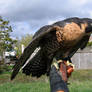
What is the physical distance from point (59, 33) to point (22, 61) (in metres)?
0.73

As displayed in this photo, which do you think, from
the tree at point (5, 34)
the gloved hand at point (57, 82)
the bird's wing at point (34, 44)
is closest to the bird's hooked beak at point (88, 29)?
the bird's wing at point (34, 44)

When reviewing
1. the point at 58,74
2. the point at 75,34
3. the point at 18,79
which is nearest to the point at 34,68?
the point at 58,74

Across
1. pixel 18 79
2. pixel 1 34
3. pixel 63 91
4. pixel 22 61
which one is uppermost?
pixel 1 34

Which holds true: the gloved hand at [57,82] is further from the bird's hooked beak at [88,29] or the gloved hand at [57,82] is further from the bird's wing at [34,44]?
the bird's hooked beak at [88,29]

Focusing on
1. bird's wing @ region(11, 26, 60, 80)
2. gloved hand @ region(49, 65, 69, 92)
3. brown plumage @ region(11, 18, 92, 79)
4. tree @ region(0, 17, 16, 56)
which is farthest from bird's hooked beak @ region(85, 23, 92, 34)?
tree @ region(0, 17, 16, 56)

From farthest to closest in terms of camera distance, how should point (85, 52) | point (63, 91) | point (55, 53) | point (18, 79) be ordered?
point (85, 52) → point (18, 79) → point (55, 53) → point (63, 91)

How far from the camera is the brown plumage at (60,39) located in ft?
11.4

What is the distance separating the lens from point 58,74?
344 cm

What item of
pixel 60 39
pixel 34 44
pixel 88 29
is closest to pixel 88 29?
pixel 88 29

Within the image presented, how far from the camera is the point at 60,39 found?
3.56 metres

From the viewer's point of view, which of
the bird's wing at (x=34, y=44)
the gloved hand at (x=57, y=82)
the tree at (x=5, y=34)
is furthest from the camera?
the tree at (x=5, y=34)

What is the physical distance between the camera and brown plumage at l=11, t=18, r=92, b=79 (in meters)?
3.48

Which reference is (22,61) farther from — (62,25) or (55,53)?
(62,25)

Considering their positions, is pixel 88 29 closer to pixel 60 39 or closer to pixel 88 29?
pixel 88 29
